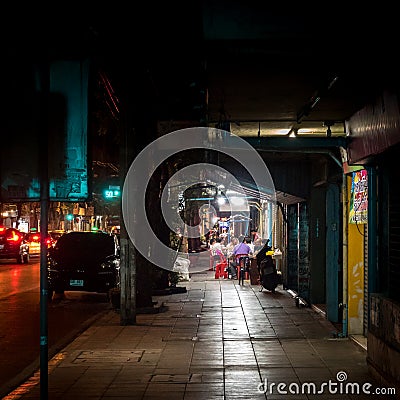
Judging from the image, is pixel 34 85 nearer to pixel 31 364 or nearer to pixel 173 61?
pixel 31 364

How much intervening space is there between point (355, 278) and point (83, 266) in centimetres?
997

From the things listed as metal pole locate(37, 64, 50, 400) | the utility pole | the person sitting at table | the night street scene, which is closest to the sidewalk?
the night street scene

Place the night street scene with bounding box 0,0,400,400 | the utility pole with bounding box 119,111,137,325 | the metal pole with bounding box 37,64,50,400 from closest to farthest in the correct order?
the metal pole with bounding box 37,64,50,400, the night street scene with bounding box 0,0,400,400, the utility pole with bounding box 119,111,137,325

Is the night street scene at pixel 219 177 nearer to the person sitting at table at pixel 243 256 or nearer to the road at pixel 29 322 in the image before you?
the road at pixel 29 322

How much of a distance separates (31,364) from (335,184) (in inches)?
298

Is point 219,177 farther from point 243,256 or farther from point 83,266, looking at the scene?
point 83,266

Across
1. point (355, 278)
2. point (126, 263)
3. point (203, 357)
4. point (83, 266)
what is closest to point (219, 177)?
point (83, 266)

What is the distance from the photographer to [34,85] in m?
6.91

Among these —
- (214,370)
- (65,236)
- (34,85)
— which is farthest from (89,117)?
(65,236)

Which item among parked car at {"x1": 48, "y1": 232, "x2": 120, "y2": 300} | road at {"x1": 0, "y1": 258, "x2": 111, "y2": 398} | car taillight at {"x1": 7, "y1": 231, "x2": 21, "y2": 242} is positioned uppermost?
car taillight at {"x1": 7, "y1": 231, "x2": 21, "y2": 242}

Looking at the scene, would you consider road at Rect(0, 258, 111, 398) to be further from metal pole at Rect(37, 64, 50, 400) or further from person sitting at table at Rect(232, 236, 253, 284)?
person sitting at table at Rect(232, 236, 253, 284)

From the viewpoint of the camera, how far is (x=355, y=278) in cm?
1305

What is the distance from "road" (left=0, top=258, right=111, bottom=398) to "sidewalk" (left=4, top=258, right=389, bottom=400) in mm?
358

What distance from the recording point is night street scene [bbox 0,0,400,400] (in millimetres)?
6926
